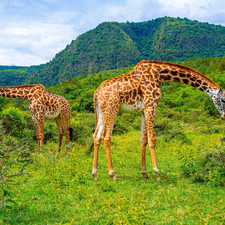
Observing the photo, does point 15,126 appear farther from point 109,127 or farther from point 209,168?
point 209,168

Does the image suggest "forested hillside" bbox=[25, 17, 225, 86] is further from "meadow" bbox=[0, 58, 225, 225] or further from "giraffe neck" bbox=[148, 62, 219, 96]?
"giraffe neck" bbox=[148, 62, 219, 96]

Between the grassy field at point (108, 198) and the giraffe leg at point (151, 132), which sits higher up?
the giraffe leg at point (151, 132)

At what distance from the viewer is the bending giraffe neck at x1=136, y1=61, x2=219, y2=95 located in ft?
19.9

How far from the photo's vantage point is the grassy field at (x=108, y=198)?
3443 mm

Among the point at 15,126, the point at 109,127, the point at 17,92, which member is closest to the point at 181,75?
the point at 109,127

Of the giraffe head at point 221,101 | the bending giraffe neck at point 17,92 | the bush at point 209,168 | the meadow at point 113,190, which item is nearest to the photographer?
the meadow at point 113,190

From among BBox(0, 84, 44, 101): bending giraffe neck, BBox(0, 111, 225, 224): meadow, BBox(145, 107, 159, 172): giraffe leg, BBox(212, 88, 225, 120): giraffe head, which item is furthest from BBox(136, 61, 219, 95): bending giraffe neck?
BBox(0, 84, 44, 101): bending giraffe neck

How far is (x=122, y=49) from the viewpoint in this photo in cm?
13812

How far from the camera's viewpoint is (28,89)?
907cm

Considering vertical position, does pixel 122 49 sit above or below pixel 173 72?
above

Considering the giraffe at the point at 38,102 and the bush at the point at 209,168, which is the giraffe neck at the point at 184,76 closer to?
the bush at the point at 209,168

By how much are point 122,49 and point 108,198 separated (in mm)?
139709

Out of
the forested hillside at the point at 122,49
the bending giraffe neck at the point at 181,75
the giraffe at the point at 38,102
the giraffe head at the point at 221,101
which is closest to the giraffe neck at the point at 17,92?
the giraffe at the point at 38,102

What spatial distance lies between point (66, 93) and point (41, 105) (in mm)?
31273
